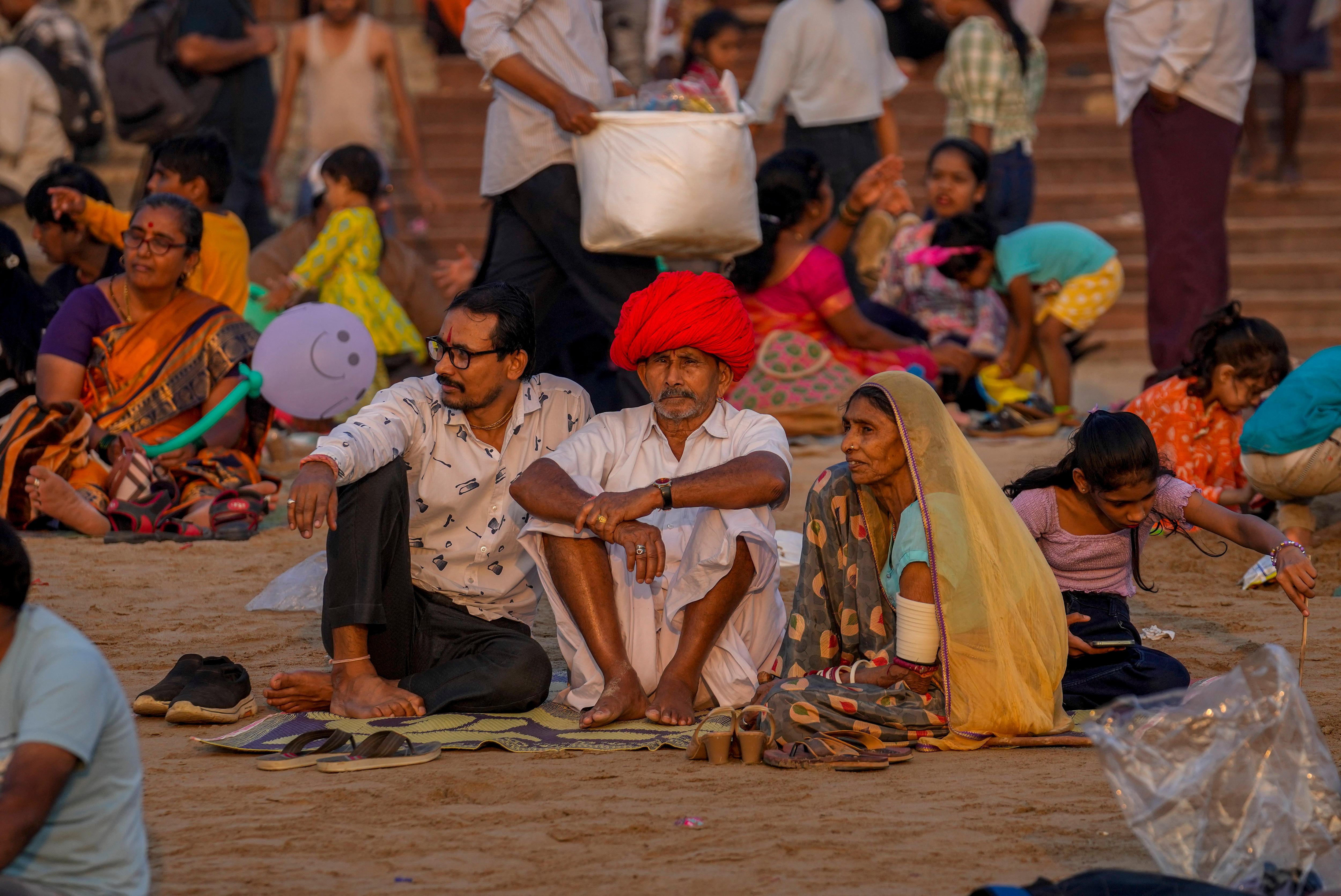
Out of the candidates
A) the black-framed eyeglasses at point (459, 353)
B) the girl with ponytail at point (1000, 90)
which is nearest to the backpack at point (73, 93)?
the girl with ponytail at point (1000, 90)

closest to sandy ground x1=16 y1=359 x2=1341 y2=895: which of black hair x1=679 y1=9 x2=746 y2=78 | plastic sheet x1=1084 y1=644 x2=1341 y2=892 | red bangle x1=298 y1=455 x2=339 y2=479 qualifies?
plastic sheet x1=1084 y1=644 x2=1341 y2=892

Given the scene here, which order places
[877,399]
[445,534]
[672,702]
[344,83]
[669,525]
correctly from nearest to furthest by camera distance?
[877,399] → [672,702] → [669,525] → [445,534] → [344,83]

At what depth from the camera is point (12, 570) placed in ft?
7.93

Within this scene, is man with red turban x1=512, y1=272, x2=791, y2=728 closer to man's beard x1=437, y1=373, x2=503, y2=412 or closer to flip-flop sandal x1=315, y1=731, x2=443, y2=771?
man's beard x1=437, y1=373, x2=503, y2=412

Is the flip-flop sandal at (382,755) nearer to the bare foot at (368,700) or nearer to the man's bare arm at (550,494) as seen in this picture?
the bare foot at (368,700)

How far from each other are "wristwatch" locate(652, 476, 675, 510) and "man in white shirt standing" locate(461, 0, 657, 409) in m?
1.67

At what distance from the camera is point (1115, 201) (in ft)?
38.8

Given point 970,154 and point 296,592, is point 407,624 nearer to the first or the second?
point 296,592

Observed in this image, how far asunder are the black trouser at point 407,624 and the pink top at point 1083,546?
1.39 meters

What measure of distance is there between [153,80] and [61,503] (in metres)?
3.98

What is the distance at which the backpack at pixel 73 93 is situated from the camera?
1034cm

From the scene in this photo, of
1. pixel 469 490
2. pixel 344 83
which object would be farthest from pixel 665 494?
pixel 344 83

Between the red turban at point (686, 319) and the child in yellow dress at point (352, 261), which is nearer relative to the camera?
the red turban at point (686, 319)

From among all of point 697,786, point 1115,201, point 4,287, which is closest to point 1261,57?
point 1115,201
